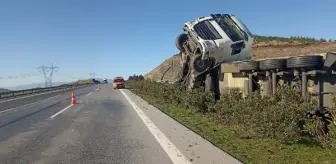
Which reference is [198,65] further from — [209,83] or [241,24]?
[241,24]

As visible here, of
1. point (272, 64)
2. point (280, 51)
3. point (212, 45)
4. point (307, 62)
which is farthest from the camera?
point (280, 51)

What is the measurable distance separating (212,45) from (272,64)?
592 cm

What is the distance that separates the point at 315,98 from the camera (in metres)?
8.50

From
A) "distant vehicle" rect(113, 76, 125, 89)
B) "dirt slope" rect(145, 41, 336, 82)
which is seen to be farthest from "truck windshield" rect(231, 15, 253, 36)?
"distant vehicle" rect(113, 76, 125, 89)

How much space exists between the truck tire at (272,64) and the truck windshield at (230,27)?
586 centimetres

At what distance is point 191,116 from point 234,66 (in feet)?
9.55

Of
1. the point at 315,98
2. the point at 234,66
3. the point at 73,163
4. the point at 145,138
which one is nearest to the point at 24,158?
the point at 73,163

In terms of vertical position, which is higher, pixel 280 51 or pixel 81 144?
pixel 280 51

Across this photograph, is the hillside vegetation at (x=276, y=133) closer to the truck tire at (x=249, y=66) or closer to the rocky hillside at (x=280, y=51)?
the truck tire at (x=249, y=66)

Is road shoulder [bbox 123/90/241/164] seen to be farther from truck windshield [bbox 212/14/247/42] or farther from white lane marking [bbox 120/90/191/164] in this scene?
truck windshield [bbox 212/14/247/42]

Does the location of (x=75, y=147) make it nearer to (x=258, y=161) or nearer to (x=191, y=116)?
(x=258, y=161)

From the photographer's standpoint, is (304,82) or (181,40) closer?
(304,82)

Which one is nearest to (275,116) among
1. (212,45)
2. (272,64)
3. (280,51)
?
(272,64)

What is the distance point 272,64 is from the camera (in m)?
10.3
